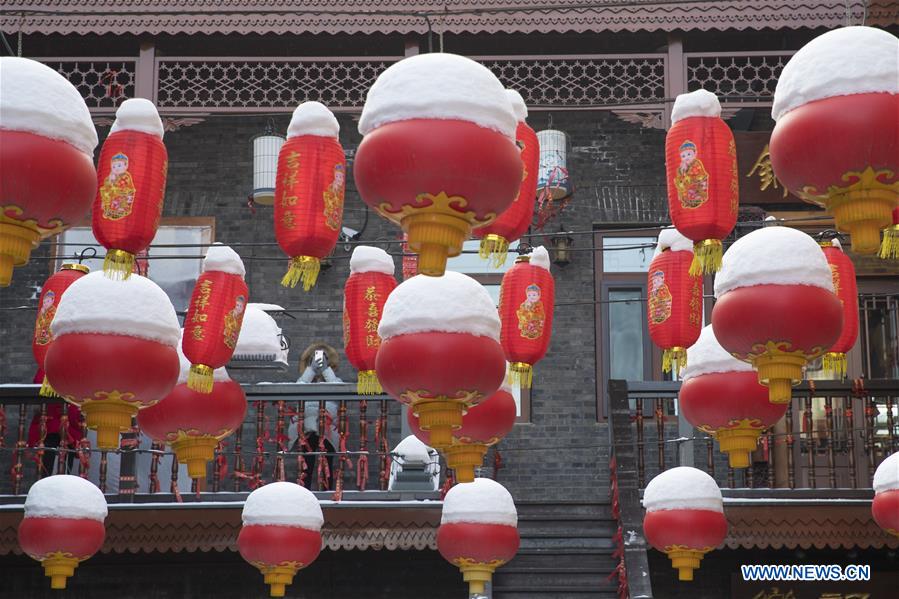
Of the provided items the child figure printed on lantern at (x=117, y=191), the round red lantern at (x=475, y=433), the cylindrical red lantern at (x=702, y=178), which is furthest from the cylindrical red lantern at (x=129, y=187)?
the cylindrical red lantern at (x=702, y=178)

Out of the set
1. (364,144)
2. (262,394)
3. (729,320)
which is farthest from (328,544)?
(364,144)

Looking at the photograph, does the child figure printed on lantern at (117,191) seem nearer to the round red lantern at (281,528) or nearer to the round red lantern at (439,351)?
the round red lantern at (439,351)

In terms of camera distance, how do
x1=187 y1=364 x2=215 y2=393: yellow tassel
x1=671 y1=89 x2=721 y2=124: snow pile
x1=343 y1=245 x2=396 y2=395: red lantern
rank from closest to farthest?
1. x1=671 y1=89 x2=721 y2=124: snow pile
2. x1=187 y1=364 x2=215 y2=393: yellow tassel
3. x1=343 y1=245 x2=396 y2=395: red lantern

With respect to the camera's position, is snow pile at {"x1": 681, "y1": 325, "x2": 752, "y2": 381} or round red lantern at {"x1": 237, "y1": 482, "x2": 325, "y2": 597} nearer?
snow pile at {"x1": 681, "y1": 325, "x2": 752, "y2": 381}

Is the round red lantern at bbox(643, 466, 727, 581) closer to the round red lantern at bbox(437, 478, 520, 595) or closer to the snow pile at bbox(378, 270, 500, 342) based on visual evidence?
the round red lantern at bbox(437, 478, 520, 595)

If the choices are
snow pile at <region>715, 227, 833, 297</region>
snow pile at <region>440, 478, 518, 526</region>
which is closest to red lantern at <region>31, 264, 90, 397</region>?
snow pile at <region>440, 478, 518, 526</region>

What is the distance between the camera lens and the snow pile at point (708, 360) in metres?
8.05

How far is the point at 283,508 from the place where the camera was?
9.13m

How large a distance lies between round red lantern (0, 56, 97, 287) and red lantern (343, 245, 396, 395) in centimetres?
287

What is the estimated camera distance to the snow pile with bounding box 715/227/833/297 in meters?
6.93

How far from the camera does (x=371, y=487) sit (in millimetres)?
13484

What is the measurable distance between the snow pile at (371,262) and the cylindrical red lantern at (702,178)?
2.06 m

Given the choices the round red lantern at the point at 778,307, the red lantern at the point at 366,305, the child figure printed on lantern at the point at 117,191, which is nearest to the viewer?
the round red lantern at the point at 778,307

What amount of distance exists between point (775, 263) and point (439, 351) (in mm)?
1711
